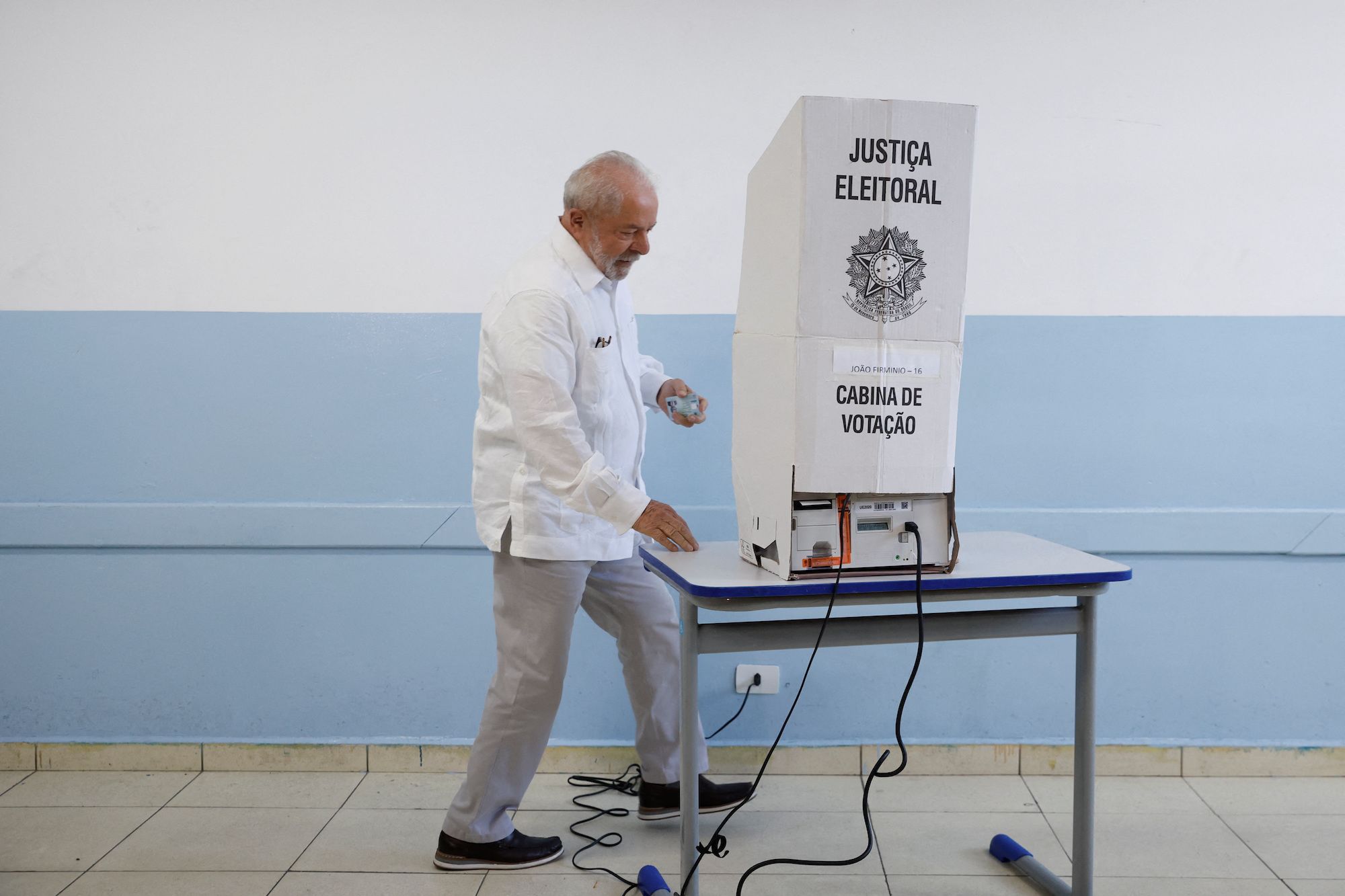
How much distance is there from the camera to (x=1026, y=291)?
254 centimetres

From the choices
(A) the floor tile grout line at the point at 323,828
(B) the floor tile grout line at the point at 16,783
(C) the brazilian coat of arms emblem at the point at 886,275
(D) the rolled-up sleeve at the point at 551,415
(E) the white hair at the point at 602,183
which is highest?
(E) the white hair at the point at 602,183

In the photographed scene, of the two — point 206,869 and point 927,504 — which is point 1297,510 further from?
point 206,869

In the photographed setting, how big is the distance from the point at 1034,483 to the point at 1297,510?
0.65m

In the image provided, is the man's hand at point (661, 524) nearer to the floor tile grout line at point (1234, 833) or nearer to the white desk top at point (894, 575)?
the white desk top at point (894, 575)

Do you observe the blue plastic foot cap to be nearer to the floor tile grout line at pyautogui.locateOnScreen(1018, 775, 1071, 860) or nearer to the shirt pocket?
the floor tile grout line at pyautogui.locateOnScreen(1018, 775, 1071, 860)

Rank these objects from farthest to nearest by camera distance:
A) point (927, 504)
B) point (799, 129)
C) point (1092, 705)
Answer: point (1092, 705) → point (927, 504) → point (799, 129)

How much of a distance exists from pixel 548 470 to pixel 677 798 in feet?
2.95

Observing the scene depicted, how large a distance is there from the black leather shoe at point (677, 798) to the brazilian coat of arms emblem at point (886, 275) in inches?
46.6

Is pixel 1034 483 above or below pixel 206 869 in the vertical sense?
above

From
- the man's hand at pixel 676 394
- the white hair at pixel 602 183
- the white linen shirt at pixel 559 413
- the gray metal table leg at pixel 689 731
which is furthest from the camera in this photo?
the man's hand at pixel 676 394

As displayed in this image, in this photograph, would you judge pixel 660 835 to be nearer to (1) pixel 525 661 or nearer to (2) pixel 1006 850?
(1) pixel 525 661

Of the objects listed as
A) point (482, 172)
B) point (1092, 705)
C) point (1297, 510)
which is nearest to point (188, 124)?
point (482, 172)

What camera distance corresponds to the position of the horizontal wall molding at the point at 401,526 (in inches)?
100

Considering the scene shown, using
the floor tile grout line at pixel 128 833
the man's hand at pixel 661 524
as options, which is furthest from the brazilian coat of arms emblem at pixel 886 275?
the floor tile grout line at pixel 128 833
